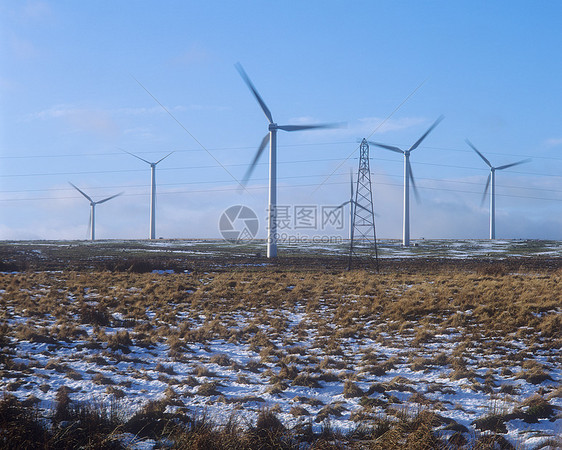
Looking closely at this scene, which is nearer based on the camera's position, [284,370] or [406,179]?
[284,370]

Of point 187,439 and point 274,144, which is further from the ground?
point 274,144

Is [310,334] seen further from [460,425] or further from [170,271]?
[170,271]

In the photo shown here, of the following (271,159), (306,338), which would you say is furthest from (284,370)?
(271,159)

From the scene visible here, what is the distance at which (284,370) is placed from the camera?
15.1m

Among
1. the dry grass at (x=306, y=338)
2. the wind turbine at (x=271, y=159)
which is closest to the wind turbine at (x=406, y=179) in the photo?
the wind turbine at (x=271, y=159)

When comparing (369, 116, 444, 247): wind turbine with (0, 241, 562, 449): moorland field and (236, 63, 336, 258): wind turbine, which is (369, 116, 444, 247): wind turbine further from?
(0, 241, 562, 449): moorland field

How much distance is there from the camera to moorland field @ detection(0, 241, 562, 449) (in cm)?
1110

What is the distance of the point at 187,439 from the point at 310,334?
10528 millimetres

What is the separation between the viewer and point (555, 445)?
10.2m

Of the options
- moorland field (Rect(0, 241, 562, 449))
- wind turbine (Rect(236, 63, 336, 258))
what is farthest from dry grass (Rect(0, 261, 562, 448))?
wind turbine (Rect(236, 63, 336, 258))

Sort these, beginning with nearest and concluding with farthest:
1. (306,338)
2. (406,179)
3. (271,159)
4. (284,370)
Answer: (284,370) < (306,338) < (271,159) < (406,179)

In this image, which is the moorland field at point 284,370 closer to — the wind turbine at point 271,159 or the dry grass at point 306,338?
the dry grass at point 306,338

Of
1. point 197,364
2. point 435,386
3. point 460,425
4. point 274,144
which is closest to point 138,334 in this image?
point 197,364

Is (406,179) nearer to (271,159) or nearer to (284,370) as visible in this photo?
(271,159)
